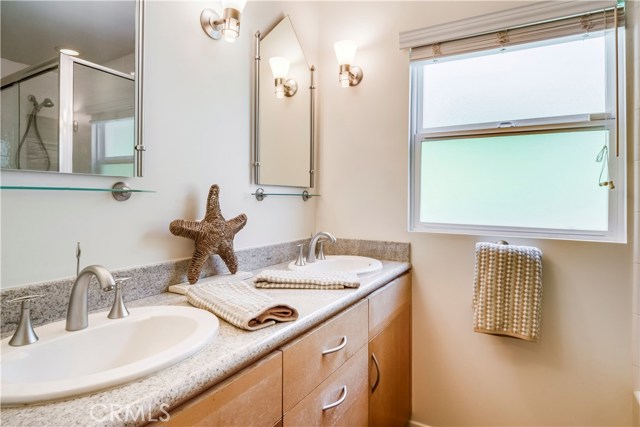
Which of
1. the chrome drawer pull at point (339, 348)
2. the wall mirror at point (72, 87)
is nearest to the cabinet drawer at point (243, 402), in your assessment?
the chrome drawer pull at point (339, 348)

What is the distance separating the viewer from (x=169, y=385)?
1.88ft

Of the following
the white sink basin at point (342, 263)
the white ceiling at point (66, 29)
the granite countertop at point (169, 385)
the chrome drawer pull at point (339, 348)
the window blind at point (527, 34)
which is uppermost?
the window blind at point (527, 34)

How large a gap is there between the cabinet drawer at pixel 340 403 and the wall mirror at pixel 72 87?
2.76 feet

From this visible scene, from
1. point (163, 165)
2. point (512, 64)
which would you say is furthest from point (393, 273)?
point (512, 64)

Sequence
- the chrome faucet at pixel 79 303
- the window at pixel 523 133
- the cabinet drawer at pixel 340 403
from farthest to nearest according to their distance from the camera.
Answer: the window at pixel 523 133 < the cabinet drawer at pixel 340 403 < the chrome faucet at pixel 79 303

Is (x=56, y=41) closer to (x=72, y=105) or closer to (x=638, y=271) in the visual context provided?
(x=72, y=105)

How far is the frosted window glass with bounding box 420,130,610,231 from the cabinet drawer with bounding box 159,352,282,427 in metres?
1.28

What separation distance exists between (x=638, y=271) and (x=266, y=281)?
4.59 feet

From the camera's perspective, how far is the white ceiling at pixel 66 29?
814 mm

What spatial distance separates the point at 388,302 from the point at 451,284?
16.0 inches

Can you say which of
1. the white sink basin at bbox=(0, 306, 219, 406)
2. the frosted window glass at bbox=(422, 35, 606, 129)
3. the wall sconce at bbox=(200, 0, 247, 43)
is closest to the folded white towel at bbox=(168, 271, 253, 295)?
the white sink basin at bbox=(0, 306, 219, 406)

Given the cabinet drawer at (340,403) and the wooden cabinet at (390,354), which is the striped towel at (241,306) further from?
the wooden cabinet at (390,354)

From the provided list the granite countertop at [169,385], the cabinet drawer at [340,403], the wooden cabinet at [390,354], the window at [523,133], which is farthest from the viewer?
the window at [523,133]

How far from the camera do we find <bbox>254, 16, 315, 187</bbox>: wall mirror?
1573mm
